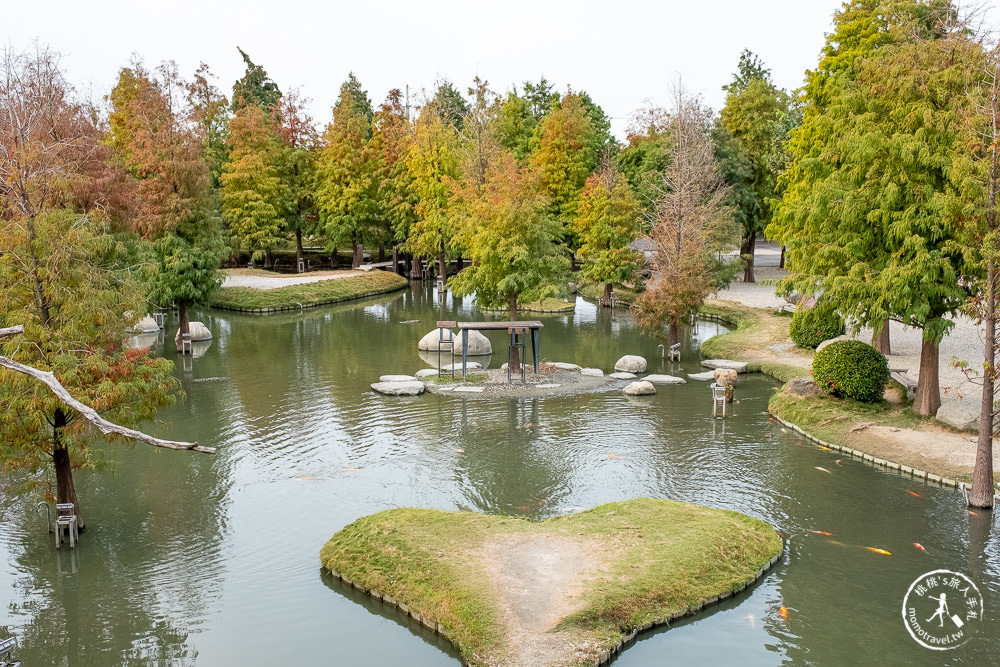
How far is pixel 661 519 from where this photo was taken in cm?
1528

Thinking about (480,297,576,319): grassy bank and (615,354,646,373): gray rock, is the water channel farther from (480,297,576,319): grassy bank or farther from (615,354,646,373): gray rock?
(480,297,576,319): grassy bank

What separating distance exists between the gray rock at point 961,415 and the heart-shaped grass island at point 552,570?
7.99m

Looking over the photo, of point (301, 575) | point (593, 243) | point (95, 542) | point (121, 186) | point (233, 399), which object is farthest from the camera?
point (593, 243)

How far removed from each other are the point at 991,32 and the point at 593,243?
2463cm

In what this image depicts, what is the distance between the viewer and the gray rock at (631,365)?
29.6 m

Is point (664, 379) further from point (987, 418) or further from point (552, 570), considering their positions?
point (552, 570)

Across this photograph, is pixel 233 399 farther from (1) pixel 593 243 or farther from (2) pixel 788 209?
(1) pixel 593 243

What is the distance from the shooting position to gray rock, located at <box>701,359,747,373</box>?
2927 cm

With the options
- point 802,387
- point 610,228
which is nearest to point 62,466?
point 802,387

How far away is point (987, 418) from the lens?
1559 cm

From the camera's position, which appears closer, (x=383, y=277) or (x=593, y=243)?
(x=593, y=243)

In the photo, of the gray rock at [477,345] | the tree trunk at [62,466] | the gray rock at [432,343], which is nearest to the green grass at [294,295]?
the gray rock at [432,343]

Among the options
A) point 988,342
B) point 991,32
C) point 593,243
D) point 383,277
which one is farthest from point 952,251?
point 383,277

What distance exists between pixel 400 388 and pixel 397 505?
9938mm
